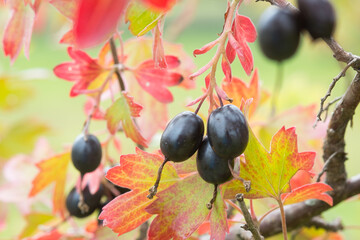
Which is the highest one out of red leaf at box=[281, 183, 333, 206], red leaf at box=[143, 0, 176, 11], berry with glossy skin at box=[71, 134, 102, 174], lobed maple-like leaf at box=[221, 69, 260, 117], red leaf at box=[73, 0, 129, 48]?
red leaf at box=[143, 0, 176, 11]

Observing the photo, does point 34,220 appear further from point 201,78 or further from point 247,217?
point 201,78

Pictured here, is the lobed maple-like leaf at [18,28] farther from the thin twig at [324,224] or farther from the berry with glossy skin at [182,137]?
the thin twig at [324,224]

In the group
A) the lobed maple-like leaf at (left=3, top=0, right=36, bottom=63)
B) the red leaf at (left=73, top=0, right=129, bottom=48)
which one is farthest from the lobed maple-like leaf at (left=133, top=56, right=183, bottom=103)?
the red leaf at (left=73, top=0, right=129, bottom=48)

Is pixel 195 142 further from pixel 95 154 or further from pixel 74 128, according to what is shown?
pixel 74 128

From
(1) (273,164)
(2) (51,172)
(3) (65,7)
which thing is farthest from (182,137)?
(2) (51,172)

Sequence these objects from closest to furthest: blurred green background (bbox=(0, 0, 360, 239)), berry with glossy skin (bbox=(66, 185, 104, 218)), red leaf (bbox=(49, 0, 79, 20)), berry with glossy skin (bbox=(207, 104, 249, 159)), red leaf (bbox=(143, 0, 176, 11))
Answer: red leaf (bbox=(143, 0, 176, 11)) < berry with glossy skin (bbox=(207, 104, 249, 159)) < red leaf (bbox=(49, 0, 79, 20)) < berry with glossy skin (bbox=(66, 185, 104, 218)) < blurred green background (bbox=(0, 0, 360, 239))

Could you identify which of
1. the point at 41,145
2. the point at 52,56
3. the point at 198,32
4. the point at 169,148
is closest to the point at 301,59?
the point at 198,32

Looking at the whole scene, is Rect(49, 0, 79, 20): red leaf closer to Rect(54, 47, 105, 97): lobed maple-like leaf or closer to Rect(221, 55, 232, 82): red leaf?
Rect(54, 47, 105, 97): lobed maple-like leaf

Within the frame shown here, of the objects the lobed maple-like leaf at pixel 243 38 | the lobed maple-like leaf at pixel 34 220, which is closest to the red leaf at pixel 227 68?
the lobed maple-like leaf at pixel 243 38
